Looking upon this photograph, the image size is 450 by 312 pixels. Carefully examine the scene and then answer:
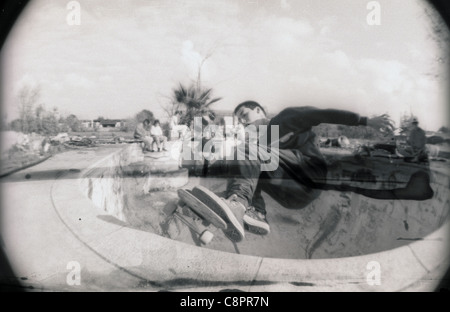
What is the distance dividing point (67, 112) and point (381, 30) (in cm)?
214

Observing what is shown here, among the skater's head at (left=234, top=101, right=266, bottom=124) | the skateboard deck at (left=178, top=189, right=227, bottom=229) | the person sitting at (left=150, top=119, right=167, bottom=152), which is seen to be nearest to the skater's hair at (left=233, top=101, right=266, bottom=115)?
the skater's head at (left=234, top=101, right=266, bottom=124)

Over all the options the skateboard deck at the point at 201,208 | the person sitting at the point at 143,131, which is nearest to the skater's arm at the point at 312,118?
the skateboard deck at the point at 201,208

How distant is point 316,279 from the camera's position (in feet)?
7.80

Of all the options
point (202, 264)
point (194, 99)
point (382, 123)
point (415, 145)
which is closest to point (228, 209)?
point (202, 264)

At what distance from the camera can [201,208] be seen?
239 cm

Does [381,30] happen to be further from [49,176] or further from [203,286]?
[49,176]

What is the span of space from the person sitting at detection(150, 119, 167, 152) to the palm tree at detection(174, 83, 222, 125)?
0.17 m

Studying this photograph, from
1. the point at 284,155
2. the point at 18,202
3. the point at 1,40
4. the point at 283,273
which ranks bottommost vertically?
→ the point at 283,273

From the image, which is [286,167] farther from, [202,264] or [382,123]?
[202,264]

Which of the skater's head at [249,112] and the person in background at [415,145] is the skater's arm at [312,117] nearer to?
the skater's head at [249,112]

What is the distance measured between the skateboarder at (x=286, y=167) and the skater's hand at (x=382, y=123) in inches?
2.8

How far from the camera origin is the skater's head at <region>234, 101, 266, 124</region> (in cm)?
241

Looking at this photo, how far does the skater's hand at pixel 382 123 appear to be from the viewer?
7.80 ft
